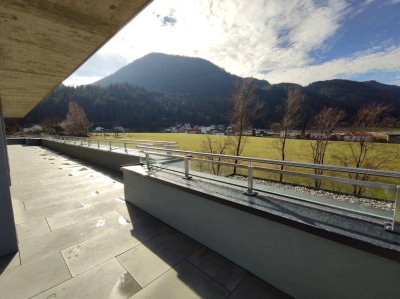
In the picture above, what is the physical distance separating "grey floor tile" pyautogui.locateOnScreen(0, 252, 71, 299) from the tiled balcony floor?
0.04ft

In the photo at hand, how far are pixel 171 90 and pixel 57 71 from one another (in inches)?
7148

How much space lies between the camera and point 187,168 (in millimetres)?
4184

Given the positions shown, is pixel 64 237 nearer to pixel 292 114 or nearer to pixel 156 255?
pixel 156 255

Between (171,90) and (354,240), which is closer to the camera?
(354,240)

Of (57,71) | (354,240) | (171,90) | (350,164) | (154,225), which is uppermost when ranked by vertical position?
(171,90)

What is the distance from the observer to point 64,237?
152 inches

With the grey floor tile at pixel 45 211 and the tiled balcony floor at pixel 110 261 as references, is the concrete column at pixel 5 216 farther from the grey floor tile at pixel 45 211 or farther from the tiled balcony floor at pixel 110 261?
the grey floor tile at pixel 45 211

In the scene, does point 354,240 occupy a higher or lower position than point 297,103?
lower

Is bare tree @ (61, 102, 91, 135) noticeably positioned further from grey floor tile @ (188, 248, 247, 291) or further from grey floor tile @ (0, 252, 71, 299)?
grey floor tile @ (188, 248, 247, 291)

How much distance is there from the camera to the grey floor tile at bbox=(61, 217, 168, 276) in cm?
312

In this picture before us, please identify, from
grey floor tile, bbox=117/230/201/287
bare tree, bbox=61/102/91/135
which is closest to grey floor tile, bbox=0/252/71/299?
grey floor tile, bbox=117/230/201/287

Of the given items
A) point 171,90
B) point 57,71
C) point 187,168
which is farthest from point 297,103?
point 171,90

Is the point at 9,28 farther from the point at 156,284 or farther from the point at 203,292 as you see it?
the point at 203,292

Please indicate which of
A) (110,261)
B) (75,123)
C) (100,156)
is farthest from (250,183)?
(75,123)
